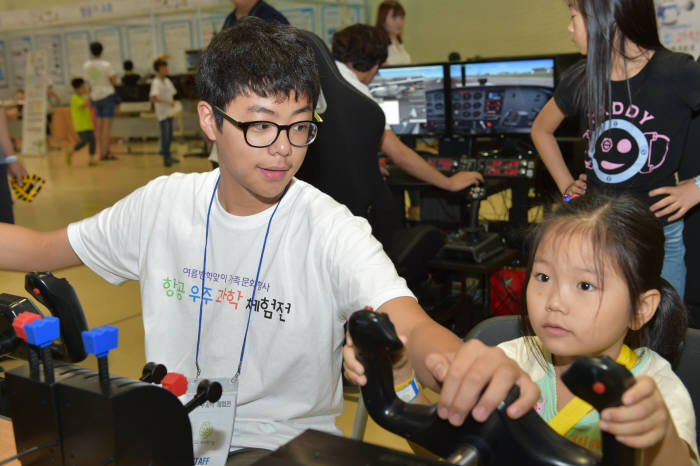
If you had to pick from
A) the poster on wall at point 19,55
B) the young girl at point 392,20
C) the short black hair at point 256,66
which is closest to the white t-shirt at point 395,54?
the young girl at point 392,20

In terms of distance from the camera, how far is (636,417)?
1.79ft

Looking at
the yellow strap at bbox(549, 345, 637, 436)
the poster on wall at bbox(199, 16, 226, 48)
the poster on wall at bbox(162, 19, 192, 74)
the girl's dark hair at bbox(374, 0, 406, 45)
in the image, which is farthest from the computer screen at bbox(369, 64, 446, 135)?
the poster on wall at bbox(162, 19, 192, 74)

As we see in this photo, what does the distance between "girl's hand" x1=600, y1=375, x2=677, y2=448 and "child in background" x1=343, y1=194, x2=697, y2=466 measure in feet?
1.27

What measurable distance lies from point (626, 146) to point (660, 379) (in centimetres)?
98

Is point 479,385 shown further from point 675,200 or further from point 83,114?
point 83,114

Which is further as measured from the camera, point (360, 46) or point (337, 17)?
point (337, 17)

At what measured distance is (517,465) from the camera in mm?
571

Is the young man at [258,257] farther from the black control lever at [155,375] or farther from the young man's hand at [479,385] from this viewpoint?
the young man's hand at [479,385]

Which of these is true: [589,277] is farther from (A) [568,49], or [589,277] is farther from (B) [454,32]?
(B) [454,32]

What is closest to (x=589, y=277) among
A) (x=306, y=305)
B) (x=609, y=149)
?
(x=306, y=305)

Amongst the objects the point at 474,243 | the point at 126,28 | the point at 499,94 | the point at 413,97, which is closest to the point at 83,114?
the point at 126,28

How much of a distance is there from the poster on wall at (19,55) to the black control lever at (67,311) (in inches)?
393

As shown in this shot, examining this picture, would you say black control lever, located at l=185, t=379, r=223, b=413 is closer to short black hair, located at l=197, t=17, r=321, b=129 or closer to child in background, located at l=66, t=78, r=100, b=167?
short black hair, located at l=197, t=17, r=321, b=129

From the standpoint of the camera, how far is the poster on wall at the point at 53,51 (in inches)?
362
